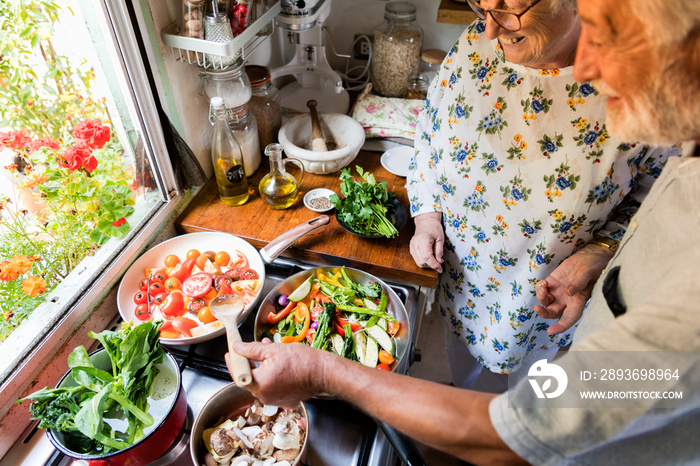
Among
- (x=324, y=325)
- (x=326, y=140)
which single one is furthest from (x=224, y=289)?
(x=326, y=140)

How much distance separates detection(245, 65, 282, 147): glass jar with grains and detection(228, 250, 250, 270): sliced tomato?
1.58 ft

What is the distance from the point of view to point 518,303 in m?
1.21

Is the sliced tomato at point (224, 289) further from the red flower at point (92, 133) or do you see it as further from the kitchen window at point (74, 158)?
the red flower at point (92, 133)

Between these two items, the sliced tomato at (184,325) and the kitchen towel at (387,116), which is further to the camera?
the kitchen towel at (387,116)

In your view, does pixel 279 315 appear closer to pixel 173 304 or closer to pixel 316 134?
pixel 173 304

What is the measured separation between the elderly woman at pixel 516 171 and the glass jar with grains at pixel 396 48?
0.55 meters

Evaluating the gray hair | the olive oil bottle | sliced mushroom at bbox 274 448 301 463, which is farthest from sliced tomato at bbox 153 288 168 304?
the gray hair

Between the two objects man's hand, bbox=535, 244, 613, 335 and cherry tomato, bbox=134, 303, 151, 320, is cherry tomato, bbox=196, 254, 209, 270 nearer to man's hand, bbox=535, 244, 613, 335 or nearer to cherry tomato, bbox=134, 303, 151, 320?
cherry tomato, bbox=134, 303, 151, 320

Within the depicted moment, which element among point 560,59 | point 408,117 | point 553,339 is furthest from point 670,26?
point 408,117

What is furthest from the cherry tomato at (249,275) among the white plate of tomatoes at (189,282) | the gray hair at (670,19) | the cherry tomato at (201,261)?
the gray hair at (670,19)

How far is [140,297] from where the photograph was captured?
3.50 ft

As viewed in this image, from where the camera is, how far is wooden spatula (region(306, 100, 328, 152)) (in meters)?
1.44

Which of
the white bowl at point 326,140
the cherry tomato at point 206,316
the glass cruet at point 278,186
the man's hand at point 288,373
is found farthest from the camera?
the white bowl at point 326,140

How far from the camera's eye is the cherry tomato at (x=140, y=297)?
1.06 meters
